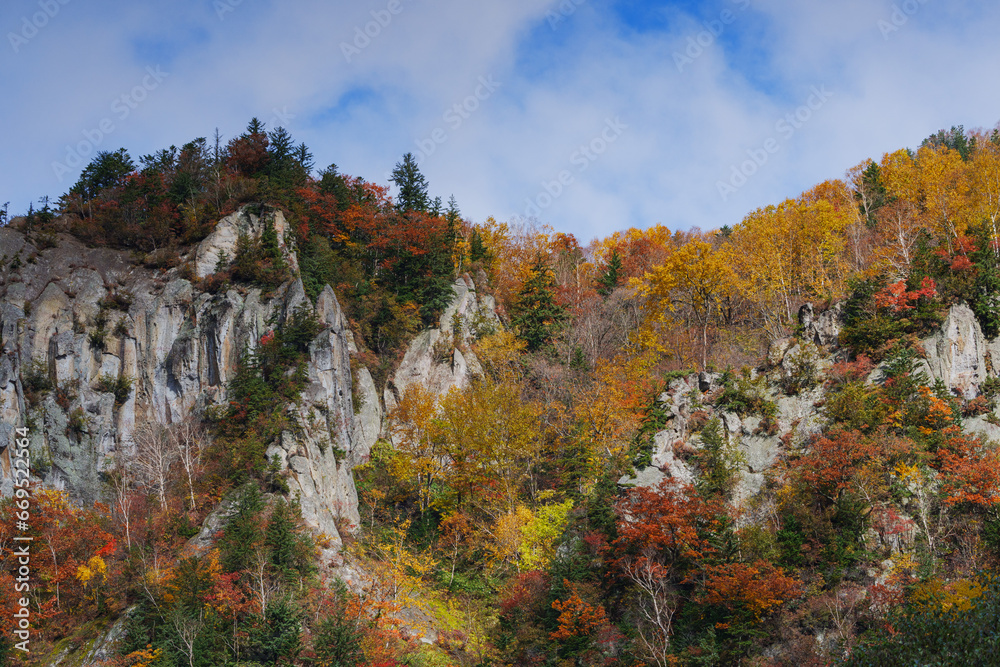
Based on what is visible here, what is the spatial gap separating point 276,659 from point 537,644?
980cm

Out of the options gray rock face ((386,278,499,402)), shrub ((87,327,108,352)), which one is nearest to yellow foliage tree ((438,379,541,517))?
gray rock face ((386,278,499,402))

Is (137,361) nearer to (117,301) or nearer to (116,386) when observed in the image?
(116,386)

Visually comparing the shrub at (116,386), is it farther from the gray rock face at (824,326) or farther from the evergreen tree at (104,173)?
the gray rock face at (824,326)

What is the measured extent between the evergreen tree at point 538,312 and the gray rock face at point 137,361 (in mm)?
12819

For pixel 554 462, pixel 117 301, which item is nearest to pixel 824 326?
pixel 554 462

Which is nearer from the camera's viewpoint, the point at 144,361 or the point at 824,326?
the point at 824,326

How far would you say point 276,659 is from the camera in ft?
75.0

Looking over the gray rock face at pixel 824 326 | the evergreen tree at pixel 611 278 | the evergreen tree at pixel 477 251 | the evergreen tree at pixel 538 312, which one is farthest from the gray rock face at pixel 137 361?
the gray rock face at pixel 824 326

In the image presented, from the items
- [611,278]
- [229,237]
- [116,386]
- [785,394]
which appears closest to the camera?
[785,394]

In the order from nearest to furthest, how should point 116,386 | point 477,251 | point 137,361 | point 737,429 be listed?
point 737,429 → point 116,386 → point 137,361 → point 477,251

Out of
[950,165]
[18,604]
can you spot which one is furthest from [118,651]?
[950,165]

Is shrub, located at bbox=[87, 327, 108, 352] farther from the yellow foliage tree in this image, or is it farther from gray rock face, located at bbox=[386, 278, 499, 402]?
the yellow foliage tree

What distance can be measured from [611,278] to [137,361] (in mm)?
34418

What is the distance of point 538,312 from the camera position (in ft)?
148
